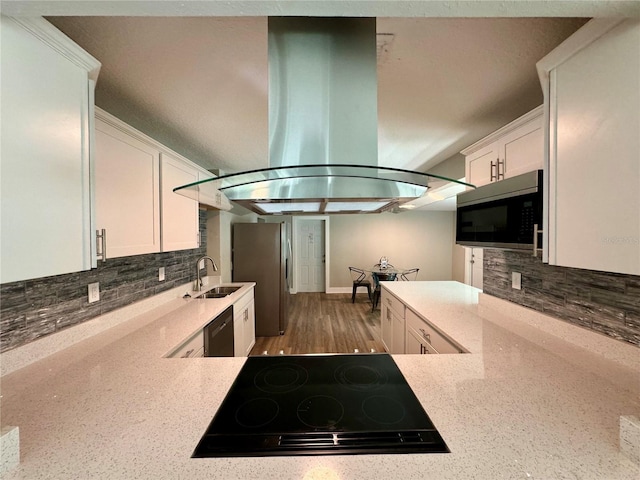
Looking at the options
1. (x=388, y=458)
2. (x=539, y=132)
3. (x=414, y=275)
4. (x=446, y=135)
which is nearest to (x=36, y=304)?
(x=388, y=458)

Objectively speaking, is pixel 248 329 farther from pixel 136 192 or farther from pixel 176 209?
pixel 136 192

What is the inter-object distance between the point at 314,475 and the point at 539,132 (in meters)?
1.81

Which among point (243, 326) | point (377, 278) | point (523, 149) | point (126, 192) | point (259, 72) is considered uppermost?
point (259, 72)

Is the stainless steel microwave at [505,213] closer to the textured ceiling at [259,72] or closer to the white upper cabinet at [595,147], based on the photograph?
the white upper cabinet at [595,147]

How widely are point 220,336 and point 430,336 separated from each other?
1.68m

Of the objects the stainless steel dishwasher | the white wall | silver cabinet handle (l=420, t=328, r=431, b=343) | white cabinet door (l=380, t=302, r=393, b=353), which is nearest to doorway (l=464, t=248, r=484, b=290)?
the white wall

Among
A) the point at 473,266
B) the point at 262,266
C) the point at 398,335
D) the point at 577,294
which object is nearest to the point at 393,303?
the point at 398,335

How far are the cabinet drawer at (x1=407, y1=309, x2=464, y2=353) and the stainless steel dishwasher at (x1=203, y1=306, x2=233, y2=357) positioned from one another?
1641mm

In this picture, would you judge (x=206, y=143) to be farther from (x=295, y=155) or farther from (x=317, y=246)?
(x=317, y=246)

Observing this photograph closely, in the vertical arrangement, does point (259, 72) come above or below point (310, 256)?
above

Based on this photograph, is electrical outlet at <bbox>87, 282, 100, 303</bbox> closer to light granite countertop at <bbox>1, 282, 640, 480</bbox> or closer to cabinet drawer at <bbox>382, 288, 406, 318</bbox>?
light granite countertop at <bbox>1, 282, 640, 480</bbox>

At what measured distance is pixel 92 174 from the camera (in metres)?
1.00

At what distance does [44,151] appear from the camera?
2.72 ft

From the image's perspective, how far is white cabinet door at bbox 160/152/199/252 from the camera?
1.83m
